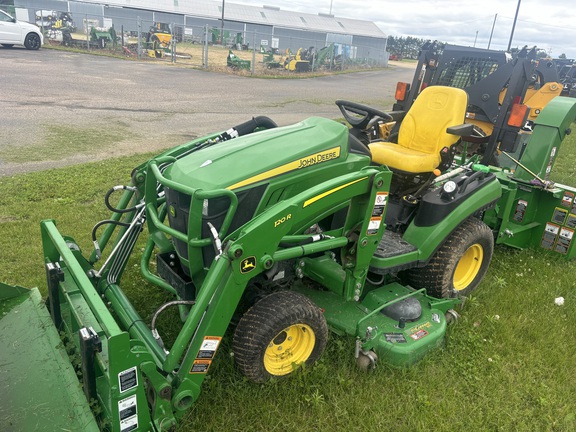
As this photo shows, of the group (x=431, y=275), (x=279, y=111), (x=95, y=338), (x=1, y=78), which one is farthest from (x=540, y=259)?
(x=1, y=78)

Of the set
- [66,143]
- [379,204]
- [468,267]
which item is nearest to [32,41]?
[66,143]

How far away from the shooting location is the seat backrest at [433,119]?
4.07 meters

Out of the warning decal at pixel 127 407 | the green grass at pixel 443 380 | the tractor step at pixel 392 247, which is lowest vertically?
the green grass at pixel 443 380

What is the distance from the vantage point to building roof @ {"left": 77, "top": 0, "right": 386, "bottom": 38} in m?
43.1

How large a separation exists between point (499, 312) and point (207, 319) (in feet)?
8.33

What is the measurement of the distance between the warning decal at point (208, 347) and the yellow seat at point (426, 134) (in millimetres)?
2127

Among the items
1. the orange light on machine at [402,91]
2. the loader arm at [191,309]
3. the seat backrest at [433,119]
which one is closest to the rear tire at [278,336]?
the loader arm at [191,309]

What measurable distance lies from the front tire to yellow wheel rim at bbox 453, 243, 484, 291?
2118 cm

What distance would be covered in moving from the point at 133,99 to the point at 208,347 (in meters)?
11.1

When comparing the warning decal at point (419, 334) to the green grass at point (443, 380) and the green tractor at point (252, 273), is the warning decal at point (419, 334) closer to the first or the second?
the green tractor at point (252, 273)

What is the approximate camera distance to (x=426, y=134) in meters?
4.20

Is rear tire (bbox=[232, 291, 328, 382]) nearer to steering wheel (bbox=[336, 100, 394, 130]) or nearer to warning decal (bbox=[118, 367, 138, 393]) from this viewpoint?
warning decal (bbox=[118, 367, 138, 393])

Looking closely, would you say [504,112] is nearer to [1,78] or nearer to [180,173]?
[180,173]

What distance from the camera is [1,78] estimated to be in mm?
13062
